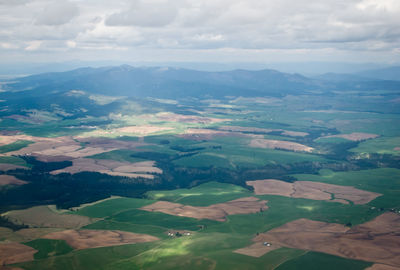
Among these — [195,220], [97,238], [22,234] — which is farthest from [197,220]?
[22,234]

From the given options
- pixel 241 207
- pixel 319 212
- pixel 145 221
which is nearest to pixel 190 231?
pixel 145 221

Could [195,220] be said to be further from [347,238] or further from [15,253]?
[15,253]

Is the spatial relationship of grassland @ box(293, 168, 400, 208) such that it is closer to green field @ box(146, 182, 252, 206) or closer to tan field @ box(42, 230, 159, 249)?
green field @ box(146, 182, 252, 206)

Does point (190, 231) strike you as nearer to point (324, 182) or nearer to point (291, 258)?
point (291, 258)

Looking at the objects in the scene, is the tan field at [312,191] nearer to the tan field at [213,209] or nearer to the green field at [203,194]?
the green field at [203,194]

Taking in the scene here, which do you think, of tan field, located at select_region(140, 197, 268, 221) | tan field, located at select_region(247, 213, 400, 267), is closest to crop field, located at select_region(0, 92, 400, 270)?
tan field, located at select_region(247, 213, 400, 267)
